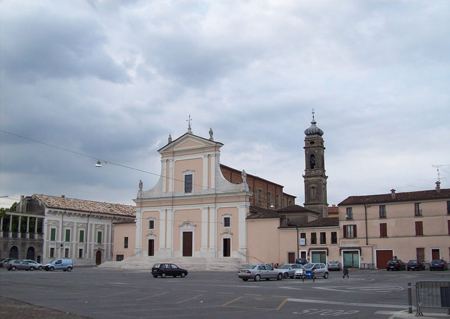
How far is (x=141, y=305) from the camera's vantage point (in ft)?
53.5

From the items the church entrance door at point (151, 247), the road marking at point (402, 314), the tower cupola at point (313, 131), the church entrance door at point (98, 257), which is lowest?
the church entrance door at point (98, 257)

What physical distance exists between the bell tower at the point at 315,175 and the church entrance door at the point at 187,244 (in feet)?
85.0

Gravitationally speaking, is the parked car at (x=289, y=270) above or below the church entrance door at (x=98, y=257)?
above

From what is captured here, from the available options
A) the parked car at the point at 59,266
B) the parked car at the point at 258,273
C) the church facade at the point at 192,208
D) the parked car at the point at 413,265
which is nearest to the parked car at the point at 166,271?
the parked car at the point at 258,273

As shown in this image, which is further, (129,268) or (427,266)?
(129,268)

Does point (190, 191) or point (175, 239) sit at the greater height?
point (190, 191)

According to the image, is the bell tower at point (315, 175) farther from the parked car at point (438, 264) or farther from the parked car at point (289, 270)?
the parked car at point (289, 270)

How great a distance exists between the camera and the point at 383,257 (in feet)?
162

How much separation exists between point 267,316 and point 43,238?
186ft

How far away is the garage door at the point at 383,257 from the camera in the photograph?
49.0 meters

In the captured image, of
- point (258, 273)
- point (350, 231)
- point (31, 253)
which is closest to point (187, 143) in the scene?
point (350, 231)

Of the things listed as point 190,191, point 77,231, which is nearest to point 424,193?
point 190,191

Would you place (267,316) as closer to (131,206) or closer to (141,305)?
(141,305)

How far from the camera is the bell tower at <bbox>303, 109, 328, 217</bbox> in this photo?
77375mm
